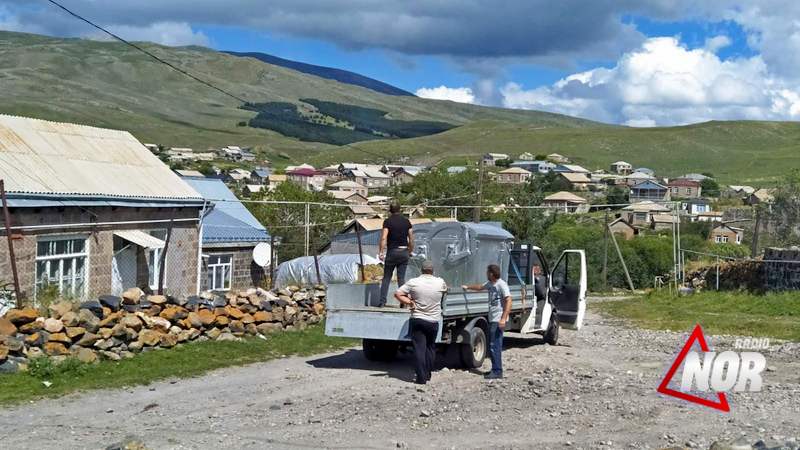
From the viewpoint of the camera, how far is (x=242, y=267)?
34.6m

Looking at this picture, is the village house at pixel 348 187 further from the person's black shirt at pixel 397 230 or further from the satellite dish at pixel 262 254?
the person's black shirt at pixel 397 230

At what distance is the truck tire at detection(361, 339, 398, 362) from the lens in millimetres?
16656

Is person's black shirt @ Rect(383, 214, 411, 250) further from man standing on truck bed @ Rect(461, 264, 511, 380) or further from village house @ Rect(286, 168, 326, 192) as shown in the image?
village house @ Rect(286, 168, 326, 192)

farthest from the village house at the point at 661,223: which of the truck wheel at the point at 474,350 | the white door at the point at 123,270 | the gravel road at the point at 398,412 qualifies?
the truck wheel at the point at 474,350

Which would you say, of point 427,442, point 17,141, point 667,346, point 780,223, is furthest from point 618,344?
point 780,223

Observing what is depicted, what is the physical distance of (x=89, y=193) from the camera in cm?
2153

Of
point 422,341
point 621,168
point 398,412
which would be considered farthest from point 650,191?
point 398,412

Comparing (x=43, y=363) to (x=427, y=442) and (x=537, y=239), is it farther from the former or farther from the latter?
(x=537, y=239)

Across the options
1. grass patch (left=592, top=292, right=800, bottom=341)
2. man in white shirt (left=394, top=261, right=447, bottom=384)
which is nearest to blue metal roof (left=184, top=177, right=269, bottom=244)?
grass patch (left=592, top=292, right=800, bottom=341)

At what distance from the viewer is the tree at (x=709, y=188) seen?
130175 mm

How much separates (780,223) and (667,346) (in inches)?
1670

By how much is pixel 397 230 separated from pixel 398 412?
4.40 m

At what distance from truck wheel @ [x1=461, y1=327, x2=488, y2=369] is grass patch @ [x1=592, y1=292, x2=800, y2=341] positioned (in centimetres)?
1003

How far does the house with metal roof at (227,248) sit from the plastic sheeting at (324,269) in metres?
1.36
